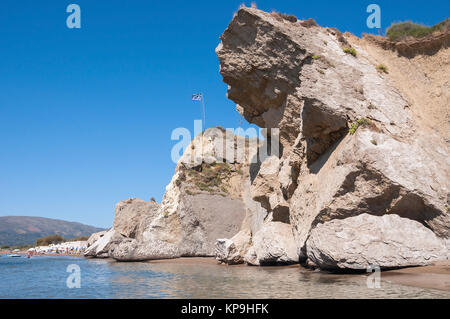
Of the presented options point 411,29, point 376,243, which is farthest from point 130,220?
point 376,243

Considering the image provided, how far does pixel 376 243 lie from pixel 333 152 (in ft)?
15.8

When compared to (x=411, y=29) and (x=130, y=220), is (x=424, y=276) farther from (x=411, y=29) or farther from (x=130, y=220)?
(x=130, y=220)

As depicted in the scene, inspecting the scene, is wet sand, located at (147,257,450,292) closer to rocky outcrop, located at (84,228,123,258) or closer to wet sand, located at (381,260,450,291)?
wet sand, located at (381,260,450,291)

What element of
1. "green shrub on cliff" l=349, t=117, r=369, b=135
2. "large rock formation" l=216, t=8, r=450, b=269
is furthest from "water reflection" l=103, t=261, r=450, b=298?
"green shrub on cliff" l=349, t=117, r=369, b=135

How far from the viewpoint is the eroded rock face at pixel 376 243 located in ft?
39.7

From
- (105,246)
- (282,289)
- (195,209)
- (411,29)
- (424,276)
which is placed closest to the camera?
(282,289)

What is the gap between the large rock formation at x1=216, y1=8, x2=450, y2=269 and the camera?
13.0 metres

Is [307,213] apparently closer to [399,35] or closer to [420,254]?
[420,254]

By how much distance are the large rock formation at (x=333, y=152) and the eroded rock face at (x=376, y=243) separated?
31 millimetres

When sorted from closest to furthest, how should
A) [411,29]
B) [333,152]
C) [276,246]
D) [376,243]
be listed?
[376,243] < [333,152] < [276,246] < [411,29]

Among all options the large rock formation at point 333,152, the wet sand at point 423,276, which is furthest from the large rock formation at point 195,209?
A: the wet sand at point 423,276

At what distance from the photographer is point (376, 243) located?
12.3m

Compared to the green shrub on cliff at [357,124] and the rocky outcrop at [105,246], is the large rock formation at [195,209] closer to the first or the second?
the rocky outcrop at [105,246]
